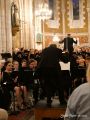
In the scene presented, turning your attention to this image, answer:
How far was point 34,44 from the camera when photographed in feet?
88.1

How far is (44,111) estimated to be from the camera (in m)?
8.22

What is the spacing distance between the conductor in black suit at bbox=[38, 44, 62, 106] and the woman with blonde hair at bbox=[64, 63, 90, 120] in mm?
6348

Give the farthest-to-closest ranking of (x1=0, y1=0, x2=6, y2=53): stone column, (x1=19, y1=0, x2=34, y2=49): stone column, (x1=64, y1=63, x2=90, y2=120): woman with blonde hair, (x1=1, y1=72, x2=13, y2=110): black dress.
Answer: (x1=19, y1=0, x2=34, y2=49): stone column
(x1=0, y1=0, x2=6, y2=53): stone column
(x1=1, y1=72, x2=13, y2=110): black dress
(x1=64, y1=63, x2=90, y2=120): woman with blonde hair

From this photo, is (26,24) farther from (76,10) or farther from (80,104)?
(80,104)

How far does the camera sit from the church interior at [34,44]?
30.3 ft

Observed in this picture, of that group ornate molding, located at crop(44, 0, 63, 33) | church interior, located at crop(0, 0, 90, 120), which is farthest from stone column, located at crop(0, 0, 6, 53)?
ornate molding, located at crop(44, 0, 63, 33)

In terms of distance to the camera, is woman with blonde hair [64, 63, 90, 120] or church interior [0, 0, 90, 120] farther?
church interior [0, 0, 90, 120]

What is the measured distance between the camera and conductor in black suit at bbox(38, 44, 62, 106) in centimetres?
914

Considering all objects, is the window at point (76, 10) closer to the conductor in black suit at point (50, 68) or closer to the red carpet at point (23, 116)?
the red carpet at point (23, 116)

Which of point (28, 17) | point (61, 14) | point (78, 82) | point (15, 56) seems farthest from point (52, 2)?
point (78, 82)

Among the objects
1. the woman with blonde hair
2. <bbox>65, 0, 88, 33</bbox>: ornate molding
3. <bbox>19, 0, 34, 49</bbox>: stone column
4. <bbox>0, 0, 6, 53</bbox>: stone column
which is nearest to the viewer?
the woman with blonde hair

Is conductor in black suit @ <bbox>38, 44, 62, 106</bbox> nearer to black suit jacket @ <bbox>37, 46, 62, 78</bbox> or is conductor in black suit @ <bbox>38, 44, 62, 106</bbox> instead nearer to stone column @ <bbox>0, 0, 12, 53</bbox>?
black suit jacket @ <bbox>37, 46, 62, 78</bbox>

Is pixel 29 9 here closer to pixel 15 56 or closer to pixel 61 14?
pixel 61 14

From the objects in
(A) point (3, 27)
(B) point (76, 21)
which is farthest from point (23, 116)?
(B) point (76, 21)
